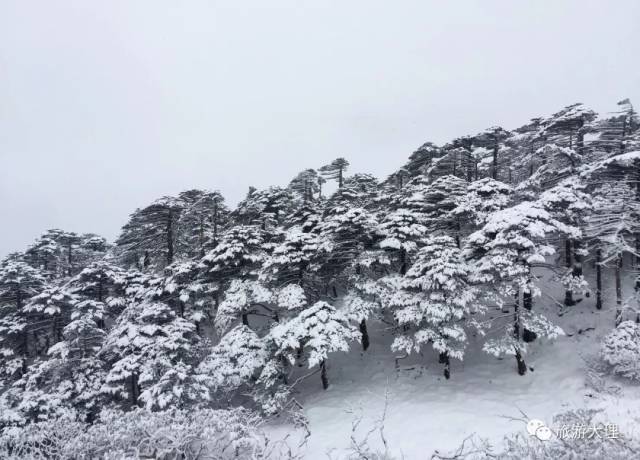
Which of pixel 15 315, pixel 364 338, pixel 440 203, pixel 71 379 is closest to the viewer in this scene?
pixel 71 379

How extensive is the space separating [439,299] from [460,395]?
4917 mm

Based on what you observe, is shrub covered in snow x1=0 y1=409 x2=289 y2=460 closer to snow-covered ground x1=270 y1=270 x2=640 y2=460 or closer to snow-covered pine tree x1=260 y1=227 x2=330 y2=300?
snow-covered ground x1=270 y1=270 x2=640 y2=460

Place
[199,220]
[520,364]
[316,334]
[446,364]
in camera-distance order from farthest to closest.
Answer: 1. [199,220]
2. [446,364]
3. [520,364]
4. [316,334]

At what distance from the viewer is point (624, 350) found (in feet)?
50.4

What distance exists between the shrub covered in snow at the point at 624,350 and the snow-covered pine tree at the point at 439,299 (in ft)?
18.8

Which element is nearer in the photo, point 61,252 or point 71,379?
point 71,379

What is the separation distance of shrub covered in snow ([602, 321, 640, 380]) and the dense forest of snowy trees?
0.28 feet

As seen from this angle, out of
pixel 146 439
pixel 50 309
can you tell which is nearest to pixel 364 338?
pixel 146 439

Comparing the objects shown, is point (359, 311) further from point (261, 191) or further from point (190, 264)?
point (261, 191)

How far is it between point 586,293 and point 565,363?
7217 millimetres

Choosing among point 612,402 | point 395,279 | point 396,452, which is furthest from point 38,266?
point 612,402

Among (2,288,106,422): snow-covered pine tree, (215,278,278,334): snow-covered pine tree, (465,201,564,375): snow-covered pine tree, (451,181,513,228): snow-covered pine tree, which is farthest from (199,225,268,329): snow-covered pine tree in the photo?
(465,201,564,375): snow-covered pine tree

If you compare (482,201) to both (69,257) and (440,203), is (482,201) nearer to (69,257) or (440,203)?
(440,203)

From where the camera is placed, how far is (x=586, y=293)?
74.9ft
